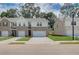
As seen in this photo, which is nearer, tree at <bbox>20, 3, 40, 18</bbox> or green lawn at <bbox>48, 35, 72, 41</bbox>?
tree at <bbox>20, 3, 40, 18</bbox>

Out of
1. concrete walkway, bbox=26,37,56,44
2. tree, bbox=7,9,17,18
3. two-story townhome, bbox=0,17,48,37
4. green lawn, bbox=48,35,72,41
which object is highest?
tree, bbox=7,9,17,18

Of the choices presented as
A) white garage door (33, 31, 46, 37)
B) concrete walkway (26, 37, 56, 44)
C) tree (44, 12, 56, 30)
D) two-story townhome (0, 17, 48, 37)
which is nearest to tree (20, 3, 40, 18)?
two-story townhome (0, 17, 48, 37)

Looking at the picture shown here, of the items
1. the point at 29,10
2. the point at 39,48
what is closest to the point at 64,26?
the point at 39,48

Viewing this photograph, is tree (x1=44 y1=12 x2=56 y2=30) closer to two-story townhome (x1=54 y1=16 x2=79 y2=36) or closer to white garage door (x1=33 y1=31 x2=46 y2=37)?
two-story townhome (x1=54 y1=16 x2=79 y2=36)

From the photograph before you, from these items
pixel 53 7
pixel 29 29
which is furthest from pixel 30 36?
pixel 53 7

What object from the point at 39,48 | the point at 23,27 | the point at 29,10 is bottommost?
the point at 39,48

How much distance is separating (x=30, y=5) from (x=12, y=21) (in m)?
0.53

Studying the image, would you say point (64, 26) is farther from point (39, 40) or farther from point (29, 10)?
point (29, 10)

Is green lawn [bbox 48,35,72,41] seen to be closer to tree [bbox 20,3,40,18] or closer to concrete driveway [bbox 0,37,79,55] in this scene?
concrete driveway [bbox 0,37,79,55]

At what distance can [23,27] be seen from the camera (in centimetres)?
1108

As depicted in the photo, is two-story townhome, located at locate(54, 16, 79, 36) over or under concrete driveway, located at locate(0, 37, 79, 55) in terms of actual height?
over

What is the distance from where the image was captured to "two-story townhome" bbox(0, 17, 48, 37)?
36.2ft

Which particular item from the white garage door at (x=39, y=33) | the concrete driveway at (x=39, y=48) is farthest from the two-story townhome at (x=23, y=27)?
the concrete driveway at (x=39, y=48)
